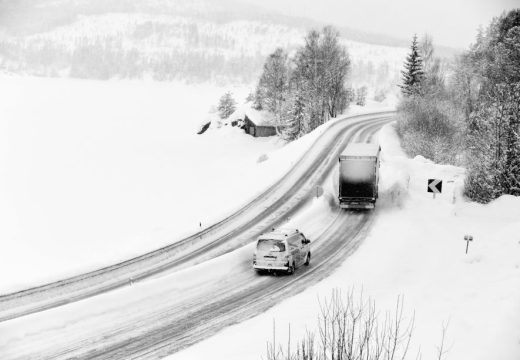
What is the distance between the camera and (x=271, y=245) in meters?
24.0

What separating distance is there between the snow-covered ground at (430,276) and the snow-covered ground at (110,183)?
1143 centimetres

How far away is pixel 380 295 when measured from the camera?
22.0 m

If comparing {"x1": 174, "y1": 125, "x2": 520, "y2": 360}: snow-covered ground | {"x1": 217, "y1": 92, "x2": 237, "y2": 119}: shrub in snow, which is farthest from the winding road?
{"x1": 217, "y1": 92, "x2": 237, "y2": 119}: shrub in snow

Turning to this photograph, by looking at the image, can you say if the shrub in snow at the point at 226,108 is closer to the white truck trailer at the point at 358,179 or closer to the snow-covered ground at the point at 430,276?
the snow-covered ground at the point at 430,276

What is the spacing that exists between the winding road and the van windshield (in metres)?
1.25

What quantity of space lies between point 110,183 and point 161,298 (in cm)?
4949

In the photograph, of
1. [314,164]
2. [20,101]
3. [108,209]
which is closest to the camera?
[314,164]

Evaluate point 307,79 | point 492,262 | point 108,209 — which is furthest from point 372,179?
point 307,79

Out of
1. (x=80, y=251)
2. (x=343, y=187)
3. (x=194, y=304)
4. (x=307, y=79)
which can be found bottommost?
(x=80, y=251)

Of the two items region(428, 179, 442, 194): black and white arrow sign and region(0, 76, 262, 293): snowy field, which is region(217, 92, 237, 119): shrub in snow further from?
region(428, 179, 442, 194): black and white arrow sign

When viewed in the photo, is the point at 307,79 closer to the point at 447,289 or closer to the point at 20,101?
the point at 447,289

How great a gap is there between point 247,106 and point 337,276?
76027mm

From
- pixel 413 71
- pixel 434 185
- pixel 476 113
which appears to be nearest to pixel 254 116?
pixel 413 71

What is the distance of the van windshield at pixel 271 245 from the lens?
24.0 meters
